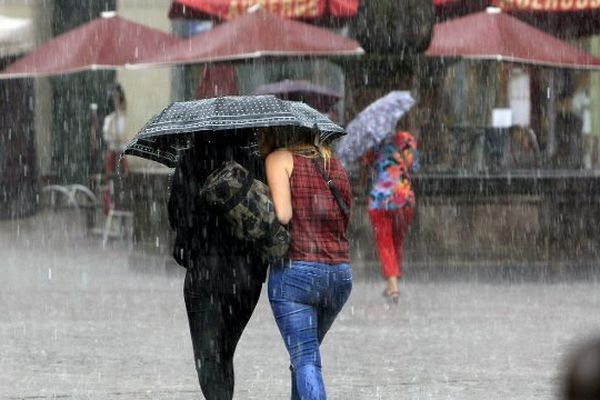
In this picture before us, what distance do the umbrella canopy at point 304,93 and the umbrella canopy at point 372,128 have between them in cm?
766

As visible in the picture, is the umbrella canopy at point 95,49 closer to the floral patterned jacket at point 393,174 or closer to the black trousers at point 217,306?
the floral patterned jacket at point 393,174

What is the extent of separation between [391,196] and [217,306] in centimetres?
589

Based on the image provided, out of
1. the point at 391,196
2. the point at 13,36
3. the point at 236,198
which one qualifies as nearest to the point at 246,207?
the point at 236,198

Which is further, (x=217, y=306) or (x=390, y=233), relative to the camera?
(x=390, y=233)

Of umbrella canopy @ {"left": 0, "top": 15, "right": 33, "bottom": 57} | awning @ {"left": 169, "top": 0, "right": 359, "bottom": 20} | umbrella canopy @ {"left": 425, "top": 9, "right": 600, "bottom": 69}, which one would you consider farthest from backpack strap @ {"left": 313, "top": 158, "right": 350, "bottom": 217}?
awning @ {"left": 169, "top": 0, "right": 359, "bottom": 20}

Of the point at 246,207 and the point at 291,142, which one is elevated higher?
the point at 291,142

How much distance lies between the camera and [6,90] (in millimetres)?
23875

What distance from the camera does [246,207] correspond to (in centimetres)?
487

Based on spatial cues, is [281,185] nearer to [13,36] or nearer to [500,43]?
[500,43]

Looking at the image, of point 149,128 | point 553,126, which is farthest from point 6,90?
point 149,128

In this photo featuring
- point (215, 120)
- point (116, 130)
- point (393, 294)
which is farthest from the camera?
point (116, 130)

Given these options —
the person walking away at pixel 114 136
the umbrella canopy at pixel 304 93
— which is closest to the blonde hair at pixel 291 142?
the umbrella canopy at pixel 304 93

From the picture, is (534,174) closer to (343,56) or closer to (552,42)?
(343,56)

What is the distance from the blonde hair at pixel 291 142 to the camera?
199 inches
